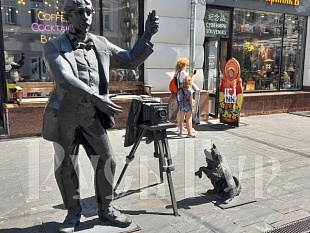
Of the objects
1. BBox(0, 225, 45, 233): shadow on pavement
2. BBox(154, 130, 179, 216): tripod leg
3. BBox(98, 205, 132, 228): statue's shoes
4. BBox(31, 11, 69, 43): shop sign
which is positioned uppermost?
BBox(31, 11, 69, 43): shop sign

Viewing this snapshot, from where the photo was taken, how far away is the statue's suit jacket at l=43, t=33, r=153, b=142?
2.58 metres

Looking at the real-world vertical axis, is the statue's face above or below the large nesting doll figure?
above

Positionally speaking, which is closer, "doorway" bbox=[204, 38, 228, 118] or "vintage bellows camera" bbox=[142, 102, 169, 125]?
"vintage bellows camera" bbox=[142, 102, 169, 125]

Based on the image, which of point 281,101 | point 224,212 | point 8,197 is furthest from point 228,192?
point 281,101

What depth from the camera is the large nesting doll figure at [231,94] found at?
314 inches

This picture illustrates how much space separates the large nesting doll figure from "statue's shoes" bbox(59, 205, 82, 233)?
18.7 feet

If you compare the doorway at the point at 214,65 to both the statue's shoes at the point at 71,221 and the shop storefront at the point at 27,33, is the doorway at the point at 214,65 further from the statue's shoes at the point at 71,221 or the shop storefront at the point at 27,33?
the statue's shoes at the point at 71,221

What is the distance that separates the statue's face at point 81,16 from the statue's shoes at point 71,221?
1666 millimetres

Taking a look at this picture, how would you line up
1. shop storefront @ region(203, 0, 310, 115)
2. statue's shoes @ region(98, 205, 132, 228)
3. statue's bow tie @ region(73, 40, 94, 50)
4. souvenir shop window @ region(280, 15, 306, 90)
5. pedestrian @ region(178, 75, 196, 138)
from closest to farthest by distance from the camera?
statue's bow tie @ region(73, 40, 94, 50) < statue's shoes @ region(98, 205, 132, 228) < pedestrian @ region(178, 75, 196, 138) < shop storefront @ region(203, 0, 310, 115) < souvenir shop window @ region(280, 15, 306, 90)

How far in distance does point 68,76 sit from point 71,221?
138cm

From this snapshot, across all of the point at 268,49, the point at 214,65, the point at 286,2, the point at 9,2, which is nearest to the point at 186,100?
the point at 214,65

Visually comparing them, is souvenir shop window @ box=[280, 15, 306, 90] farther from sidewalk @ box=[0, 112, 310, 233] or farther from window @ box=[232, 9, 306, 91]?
sidewalk @ box=[0, 112, 310, 233]

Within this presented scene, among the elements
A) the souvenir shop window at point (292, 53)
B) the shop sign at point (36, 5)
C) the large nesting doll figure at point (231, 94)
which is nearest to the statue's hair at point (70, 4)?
the shop sign at point (36, 5)

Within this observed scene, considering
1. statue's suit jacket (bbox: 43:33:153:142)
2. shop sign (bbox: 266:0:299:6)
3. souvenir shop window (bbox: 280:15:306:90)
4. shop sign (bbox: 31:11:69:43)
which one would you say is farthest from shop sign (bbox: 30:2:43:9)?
souvenir shop window (bbox: 280:15:306:90)
